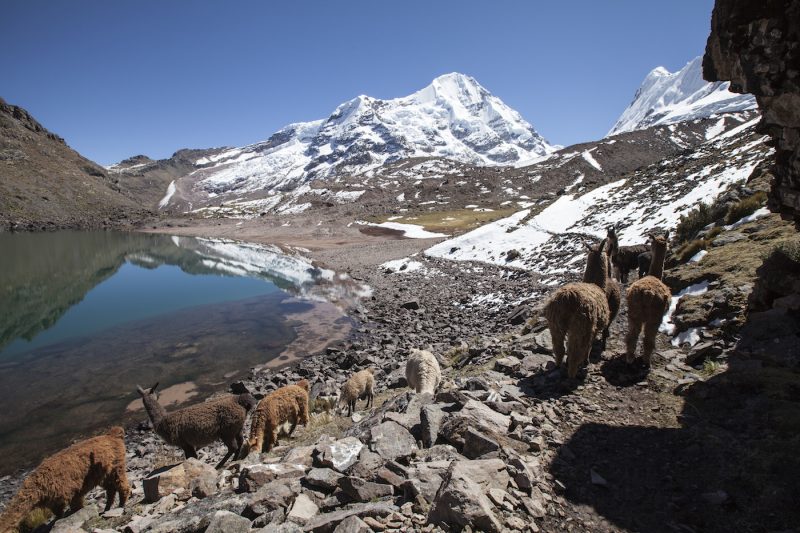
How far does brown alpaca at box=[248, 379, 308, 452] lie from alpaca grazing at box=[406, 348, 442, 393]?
123 inches

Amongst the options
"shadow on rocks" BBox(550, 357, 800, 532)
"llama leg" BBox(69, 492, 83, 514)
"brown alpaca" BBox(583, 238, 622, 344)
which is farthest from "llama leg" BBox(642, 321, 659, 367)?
"llama leg" BBox(69, 492, 83, 514)

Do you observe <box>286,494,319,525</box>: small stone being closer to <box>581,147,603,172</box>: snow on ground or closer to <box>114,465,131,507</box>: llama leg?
<box>114,465,131,507</box>: llama leg

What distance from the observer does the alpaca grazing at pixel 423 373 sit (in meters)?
11.1

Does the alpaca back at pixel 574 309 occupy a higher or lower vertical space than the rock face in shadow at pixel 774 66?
lower

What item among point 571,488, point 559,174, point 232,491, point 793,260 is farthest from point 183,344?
point 559,174

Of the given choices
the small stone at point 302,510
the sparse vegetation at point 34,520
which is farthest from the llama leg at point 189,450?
the small stone at point 302,510

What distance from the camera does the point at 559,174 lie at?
465ft

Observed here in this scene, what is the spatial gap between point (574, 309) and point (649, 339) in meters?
1.82

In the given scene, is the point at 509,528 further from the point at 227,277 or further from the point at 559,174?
the point at 559,174

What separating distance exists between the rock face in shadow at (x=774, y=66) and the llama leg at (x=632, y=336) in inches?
124

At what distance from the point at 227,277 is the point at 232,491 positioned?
4408 cm

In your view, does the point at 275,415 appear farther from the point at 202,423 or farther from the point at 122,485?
the point at 122,485

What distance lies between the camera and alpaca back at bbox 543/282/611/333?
812 cm

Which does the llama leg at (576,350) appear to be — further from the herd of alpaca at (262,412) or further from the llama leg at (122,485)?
the llama leg at (122,485)
